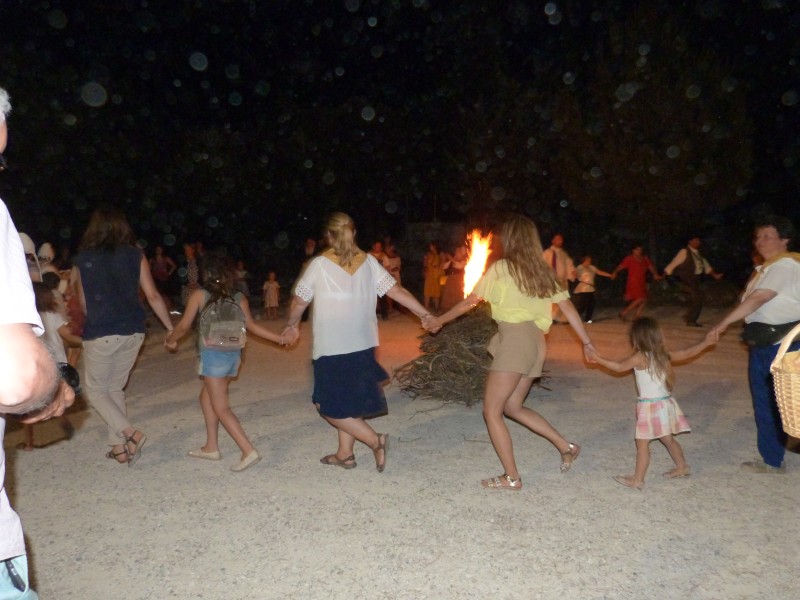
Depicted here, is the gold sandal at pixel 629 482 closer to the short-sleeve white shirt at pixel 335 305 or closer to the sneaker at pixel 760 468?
the sneaker at pixel 760 468

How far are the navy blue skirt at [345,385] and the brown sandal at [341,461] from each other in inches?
19.7

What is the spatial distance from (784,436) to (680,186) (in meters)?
16.6

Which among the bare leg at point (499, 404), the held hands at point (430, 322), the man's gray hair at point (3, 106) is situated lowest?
the bare leg at point (499, 404)

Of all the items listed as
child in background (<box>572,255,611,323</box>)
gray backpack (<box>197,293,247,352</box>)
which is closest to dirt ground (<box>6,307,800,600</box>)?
gray backpack (<box>197,293,247,352</box>)

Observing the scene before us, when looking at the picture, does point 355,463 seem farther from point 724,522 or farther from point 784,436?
point 784,436

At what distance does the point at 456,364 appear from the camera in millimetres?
7809

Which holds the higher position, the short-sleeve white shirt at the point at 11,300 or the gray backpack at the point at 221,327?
the short-sleeve white shirt at the point at 11,300

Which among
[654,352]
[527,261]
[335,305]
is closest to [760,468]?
[654,352]

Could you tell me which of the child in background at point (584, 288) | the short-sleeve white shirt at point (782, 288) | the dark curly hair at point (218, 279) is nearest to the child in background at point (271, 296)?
the child in background at point (584, 288)

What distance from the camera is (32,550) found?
13.9ft

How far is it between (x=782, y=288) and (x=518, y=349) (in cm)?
192

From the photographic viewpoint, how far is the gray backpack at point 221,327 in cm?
545

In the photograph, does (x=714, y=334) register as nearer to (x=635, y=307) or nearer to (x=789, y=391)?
(x=789, y=391)

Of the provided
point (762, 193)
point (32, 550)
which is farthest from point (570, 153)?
point (32, 550)
